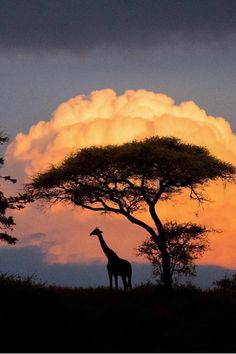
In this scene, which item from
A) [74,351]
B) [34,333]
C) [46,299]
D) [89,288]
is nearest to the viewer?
[74,351]

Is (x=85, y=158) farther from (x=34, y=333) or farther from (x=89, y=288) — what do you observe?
(x=34, y=333)

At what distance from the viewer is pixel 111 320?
28891 mm

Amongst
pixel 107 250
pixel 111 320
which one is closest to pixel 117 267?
pixel 107 250

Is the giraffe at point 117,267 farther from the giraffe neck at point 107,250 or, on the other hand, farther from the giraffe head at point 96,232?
the giraffe head at point 96,232

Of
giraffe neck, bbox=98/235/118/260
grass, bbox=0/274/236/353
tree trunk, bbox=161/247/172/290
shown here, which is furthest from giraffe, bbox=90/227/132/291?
tree trunk, bbox=161/247/172/290

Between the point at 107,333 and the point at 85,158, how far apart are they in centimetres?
1414

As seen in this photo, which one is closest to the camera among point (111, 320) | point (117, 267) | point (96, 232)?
point (111, 320)

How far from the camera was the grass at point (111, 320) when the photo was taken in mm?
25250

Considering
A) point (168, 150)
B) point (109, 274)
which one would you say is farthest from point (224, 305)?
point (168, 150)

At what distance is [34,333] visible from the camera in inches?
1015

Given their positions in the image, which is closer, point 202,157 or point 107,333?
point 107,333

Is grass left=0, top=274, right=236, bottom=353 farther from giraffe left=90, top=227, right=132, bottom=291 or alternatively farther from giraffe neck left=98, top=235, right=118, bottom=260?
giraffe neck left=98, top=235, right=118, bottom=260

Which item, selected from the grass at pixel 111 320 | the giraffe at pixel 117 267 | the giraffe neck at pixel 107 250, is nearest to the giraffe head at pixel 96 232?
the giraffe neck at pixel 107 250

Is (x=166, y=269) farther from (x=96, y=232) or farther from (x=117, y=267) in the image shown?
(x=96, y=232)
